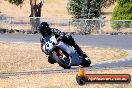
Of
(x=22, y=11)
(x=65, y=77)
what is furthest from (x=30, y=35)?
(x=22, y=11)

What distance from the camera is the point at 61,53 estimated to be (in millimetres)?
6250

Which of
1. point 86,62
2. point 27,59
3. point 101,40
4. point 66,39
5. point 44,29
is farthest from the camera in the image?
point 101,40

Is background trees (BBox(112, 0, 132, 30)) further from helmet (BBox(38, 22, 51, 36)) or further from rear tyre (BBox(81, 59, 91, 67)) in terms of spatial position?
helmet (BBox(38, 22, 51, 36))

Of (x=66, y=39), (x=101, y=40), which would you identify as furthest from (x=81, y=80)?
(x=101, y=40)

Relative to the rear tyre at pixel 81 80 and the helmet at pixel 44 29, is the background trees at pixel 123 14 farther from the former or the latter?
the helmet at pixel 44 29

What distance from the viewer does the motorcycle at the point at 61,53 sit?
20.0 ft

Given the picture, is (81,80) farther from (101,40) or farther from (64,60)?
(101,40)

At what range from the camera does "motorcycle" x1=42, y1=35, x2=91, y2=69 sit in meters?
6.11

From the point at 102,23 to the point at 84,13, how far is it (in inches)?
235

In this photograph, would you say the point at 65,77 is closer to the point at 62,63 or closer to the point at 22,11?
the point at 62,63

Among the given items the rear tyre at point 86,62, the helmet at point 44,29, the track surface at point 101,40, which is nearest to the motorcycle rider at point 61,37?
the helmet at point 44,29

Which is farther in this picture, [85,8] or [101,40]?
[85,8]

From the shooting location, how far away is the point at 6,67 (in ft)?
88.3

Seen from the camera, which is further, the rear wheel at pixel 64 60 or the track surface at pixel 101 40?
the track surface at pixel 101 40
